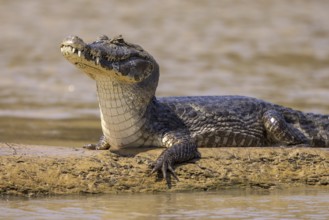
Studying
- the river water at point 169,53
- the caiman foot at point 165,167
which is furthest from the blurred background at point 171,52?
the caiman foot at point 165,167

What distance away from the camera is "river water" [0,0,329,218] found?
1440 cm

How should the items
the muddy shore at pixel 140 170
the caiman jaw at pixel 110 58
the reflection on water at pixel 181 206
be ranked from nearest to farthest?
the reflection on water at pixel 181 206, the muddy shore at pixel 140 170, the caiman jaw at pixel 110 58

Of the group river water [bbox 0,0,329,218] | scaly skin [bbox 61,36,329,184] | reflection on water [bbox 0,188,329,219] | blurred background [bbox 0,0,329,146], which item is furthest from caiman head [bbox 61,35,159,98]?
blurred background [bbox 0,0,329,146]

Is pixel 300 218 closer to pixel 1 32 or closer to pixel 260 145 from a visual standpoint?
pixel 260 145

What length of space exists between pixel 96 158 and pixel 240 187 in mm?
1215

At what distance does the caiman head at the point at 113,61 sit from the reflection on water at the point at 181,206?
43.7 inches

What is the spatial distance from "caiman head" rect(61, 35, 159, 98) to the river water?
8.18 ft

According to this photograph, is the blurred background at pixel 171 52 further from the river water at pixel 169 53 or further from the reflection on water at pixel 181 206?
the reflection on water at pixel 181 206

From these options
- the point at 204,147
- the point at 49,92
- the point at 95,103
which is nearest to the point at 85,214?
the point at 204,147

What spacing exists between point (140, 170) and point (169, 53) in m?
14.4

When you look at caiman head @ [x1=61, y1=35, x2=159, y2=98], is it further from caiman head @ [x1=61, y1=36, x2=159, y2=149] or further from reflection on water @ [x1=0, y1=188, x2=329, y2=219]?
reflection on water @ [x1=0, y1=188, x2=329, y2=219]

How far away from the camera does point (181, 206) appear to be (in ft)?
22.8

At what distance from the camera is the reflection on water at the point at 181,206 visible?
6.60m

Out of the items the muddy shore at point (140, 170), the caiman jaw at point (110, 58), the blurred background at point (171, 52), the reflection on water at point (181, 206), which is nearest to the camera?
the reflection on water at point (181, 206)
